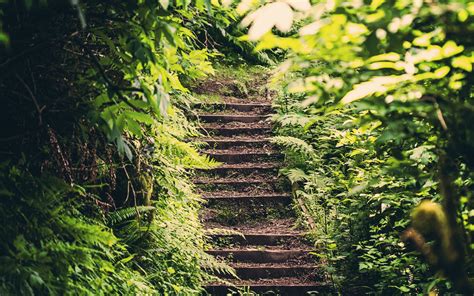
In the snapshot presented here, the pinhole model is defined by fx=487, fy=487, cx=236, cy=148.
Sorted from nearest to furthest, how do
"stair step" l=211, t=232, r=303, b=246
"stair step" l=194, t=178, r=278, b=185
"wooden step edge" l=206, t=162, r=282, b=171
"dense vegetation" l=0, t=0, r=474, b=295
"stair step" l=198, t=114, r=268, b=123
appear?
1. "dense vegetation" l=0, t=0, r=474, b=295
2. "stair step" l=211, t=232, r=303, b=246
3. "stair step" l=194, t=178, r=278, b=185
4. "wooden step edge" l=206, t=162, r=282, b=171
5. "stair step" l=198, t=114, r=268, b=123

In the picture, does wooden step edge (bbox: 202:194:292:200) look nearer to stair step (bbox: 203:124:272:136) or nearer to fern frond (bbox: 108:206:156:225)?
stair step (bbox: 203:124:272:136)

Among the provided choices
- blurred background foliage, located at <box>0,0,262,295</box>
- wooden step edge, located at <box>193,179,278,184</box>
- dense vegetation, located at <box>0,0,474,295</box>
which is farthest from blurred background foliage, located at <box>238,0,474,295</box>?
wooden step edge, located at <box>193,179,278,184</box>

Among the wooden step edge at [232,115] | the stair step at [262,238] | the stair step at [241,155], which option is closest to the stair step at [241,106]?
the wooden step edge at [232,115]

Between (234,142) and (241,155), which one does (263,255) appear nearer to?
(241,155)

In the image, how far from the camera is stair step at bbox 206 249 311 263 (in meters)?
6.18

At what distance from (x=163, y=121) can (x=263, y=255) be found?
7.64ft

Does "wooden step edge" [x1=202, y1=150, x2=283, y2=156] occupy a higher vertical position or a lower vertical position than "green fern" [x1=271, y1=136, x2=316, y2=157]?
lower

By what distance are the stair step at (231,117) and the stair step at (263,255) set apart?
3.41m

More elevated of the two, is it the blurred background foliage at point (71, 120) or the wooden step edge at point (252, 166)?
the blurred background foliage at point (71, 120)

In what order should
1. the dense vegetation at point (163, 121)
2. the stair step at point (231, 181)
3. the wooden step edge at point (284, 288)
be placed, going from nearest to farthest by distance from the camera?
the dense vegetation at point (163, 121) → the wooden step edge at point (284, 288) → the stair step at point (231, 181)

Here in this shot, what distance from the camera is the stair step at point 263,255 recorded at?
618 cm

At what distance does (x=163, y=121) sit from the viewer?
4996 mm

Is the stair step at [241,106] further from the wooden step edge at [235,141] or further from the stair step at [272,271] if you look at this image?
the stair step at [272,271]

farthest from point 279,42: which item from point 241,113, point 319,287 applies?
point 241,113
